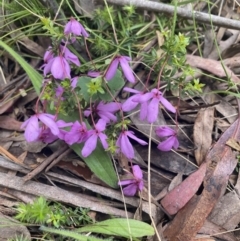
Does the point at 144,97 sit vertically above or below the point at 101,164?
above

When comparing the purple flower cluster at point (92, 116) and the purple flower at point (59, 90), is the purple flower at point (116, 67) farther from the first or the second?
the purple flower at point (59, 90)

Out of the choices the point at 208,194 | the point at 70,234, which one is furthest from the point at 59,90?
the point at 208,194

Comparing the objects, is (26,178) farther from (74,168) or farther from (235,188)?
(235,188)

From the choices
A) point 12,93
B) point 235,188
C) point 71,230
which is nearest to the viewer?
point 71,230

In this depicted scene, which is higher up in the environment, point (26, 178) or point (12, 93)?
point (12, 93)

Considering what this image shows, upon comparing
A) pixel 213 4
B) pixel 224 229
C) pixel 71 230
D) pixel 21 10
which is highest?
pixel 21 10

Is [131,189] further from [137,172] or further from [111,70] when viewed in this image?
[111,70]

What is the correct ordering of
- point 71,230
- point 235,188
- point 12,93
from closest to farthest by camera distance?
1. point 71,230
2. point 235,188
3. point 12,93

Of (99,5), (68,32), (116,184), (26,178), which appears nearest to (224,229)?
(116,184)
